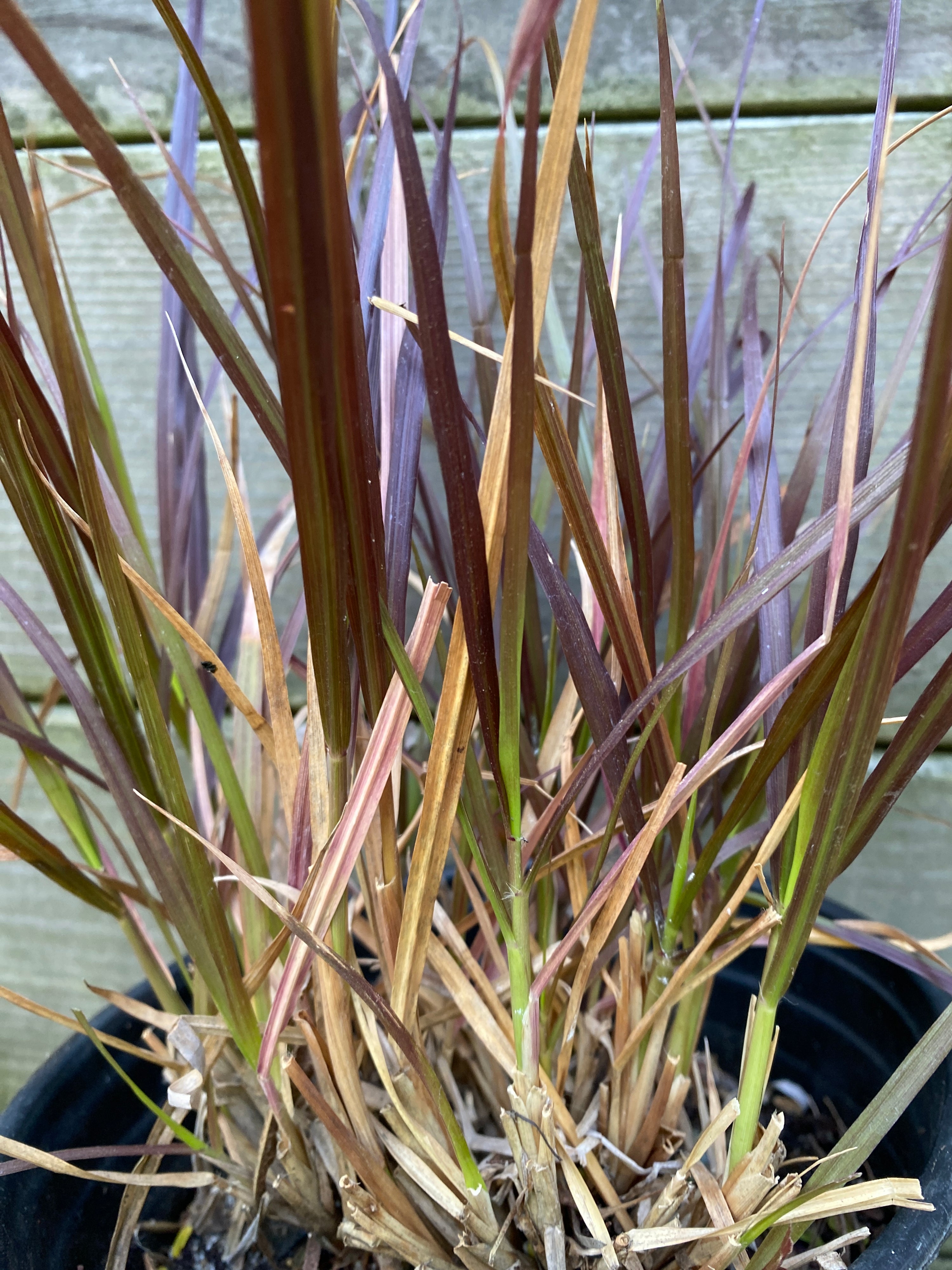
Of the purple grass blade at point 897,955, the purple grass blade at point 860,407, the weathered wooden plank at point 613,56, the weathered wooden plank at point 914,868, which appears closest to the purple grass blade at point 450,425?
the purple grass blade at point 860,407

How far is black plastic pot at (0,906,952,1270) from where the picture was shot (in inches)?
12.2

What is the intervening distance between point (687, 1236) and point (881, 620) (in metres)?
0.22

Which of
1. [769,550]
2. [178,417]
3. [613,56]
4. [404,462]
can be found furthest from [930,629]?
[613,56]

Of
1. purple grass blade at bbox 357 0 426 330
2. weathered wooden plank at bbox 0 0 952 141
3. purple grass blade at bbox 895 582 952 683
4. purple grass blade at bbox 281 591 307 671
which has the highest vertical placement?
weathered wooden plank at bbox 0 0 952 141

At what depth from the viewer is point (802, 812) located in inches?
9.2

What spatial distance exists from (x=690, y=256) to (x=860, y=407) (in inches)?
14.2

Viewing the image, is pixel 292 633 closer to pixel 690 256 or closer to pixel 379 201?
pixel 379 201

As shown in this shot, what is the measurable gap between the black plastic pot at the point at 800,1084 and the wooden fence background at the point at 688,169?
0.12 m

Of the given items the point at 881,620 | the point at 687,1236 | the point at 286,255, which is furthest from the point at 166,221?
the point at 687,1236

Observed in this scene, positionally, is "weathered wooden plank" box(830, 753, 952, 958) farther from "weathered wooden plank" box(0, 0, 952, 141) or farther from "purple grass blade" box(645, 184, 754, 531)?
"weathered wooden plank" box(0, 0, 952, 141)

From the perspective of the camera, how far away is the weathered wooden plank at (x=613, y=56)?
477 mm

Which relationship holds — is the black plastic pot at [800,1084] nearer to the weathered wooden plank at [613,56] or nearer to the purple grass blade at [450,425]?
the purple grass blade at [450,425]

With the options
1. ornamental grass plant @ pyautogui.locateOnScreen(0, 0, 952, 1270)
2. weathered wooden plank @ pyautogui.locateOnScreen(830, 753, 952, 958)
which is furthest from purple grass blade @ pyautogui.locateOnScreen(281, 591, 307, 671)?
weathered wooden plank @ pyautogui.locateOnScreen(830, 753, 952, 958)

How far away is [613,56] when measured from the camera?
0.50 metres
